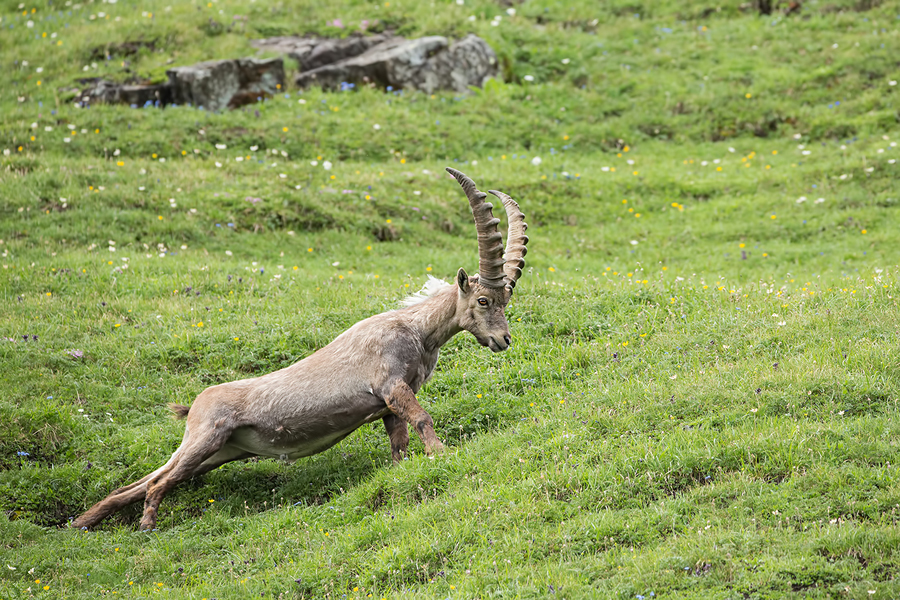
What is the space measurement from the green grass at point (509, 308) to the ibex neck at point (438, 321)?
97 centimetres

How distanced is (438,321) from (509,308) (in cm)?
291

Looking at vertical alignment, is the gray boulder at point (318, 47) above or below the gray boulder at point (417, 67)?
above

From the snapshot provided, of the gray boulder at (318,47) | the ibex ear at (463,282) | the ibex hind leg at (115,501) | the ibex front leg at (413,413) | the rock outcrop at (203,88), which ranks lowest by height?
the ibex hind leg at (115,501)

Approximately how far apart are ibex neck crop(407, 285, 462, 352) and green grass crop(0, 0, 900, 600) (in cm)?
97

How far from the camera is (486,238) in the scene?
935cm

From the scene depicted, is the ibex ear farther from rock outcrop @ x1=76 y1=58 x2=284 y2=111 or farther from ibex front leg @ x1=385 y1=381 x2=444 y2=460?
rock outcrop @ x1=76 y1=58 x2=284 y2=111

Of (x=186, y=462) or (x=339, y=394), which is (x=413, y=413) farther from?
(x=186, y=462)

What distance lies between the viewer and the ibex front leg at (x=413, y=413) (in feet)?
29.4

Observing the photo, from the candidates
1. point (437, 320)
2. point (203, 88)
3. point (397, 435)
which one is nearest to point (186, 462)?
point (397, 435)

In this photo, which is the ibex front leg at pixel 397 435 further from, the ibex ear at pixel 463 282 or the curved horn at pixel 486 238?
the curved horn at pixel 486 238

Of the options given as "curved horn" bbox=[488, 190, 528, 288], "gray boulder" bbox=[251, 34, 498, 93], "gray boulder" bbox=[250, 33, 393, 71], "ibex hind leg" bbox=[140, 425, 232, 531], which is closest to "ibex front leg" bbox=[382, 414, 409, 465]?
"ibex hind leg" bbox=[140, 425, 232, 531]

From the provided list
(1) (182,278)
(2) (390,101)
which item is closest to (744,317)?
(1) (182,278)

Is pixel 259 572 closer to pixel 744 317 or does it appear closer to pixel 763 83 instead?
pixel 744 317

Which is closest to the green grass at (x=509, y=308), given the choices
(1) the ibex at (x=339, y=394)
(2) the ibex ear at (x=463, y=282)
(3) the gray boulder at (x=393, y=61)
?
(1) the ibex at (x=339, y=394)
